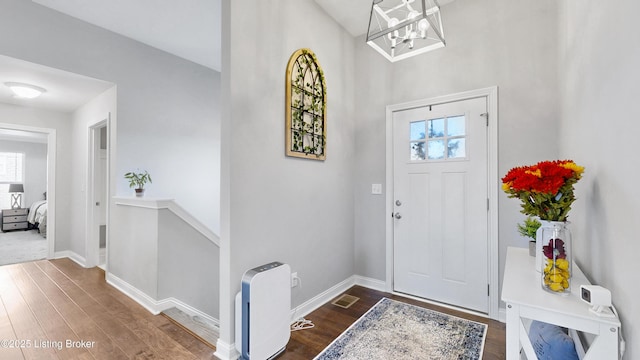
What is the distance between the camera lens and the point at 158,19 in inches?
115

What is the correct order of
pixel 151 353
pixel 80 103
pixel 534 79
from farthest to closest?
pixel 80 103 → pixel 534 79 → pixel 151 353

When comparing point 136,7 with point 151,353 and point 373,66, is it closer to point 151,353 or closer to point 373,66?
point 373,66

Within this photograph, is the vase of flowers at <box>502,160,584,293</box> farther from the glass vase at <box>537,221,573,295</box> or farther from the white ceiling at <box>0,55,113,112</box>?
the white ceiling at <box>0,55,113,112</box>

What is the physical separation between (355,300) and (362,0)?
3.04m

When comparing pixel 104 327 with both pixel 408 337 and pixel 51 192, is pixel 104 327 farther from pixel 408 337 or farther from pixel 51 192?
pixel 51 192

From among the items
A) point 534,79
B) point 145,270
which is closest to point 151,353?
point 145,270

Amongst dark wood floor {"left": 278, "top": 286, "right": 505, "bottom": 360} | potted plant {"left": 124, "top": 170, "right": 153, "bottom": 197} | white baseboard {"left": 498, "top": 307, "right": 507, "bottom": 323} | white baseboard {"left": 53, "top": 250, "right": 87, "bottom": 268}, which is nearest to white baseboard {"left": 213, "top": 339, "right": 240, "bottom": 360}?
dark wood floor {"left": 278, "top": 286, "right": 505, "bottom": 360}

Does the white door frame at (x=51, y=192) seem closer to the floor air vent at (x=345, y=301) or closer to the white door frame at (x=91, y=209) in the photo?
the white door frame at (x=91, y=209)

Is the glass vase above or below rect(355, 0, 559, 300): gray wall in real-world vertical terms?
below

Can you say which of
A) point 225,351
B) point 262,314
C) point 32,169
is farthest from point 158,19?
point 32,169

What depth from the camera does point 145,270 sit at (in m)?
2.67

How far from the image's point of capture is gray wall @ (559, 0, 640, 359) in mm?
812

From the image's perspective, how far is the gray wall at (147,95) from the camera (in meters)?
2.70

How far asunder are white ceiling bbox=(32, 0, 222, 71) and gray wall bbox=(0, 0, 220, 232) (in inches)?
6.4
